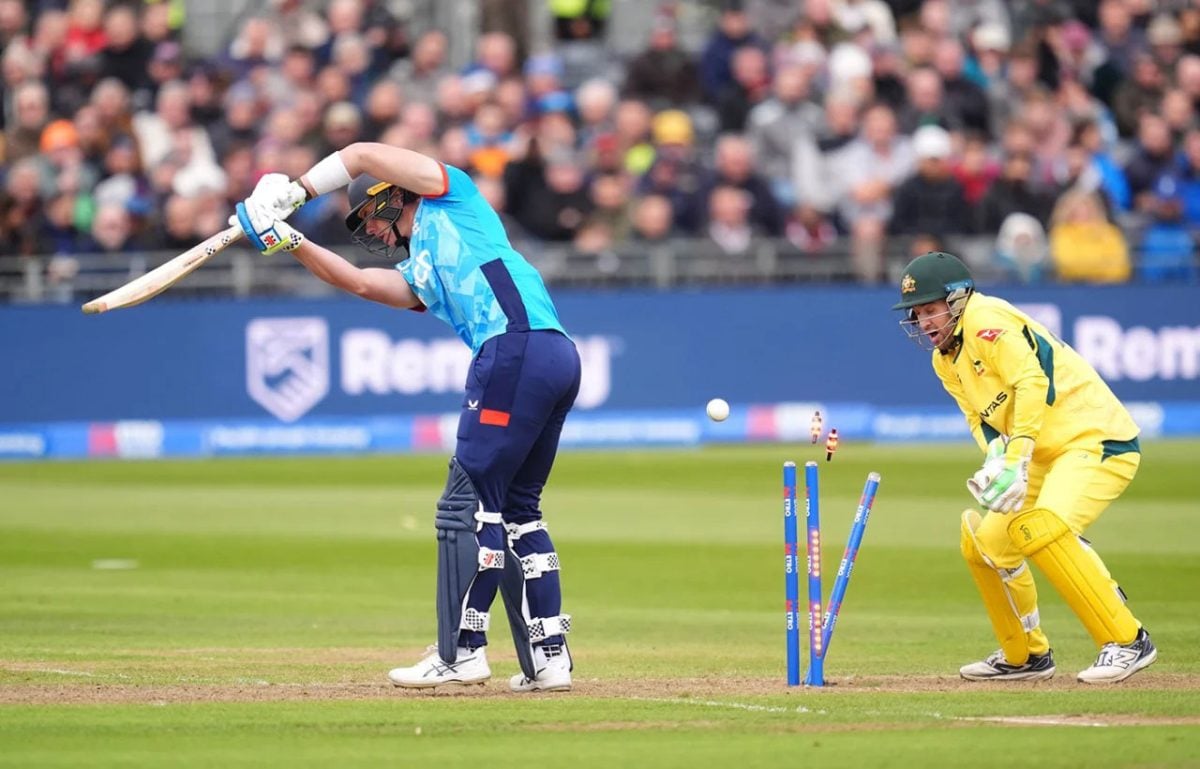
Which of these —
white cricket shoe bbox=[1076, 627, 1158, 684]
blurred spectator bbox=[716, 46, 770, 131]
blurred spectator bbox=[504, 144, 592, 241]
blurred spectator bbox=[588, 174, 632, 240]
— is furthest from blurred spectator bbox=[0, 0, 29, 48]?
white cricket shoe bbox=[1076, 627, 1158, 684]

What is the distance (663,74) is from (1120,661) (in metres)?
16.4

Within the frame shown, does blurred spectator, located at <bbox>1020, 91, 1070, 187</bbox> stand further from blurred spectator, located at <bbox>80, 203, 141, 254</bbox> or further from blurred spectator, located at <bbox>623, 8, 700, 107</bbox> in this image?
blurred spectator, located at <bbox>80, 203, 141, 254</bbox>

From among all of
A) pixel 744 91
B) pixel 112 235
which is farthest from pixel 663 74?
pixel 112 235

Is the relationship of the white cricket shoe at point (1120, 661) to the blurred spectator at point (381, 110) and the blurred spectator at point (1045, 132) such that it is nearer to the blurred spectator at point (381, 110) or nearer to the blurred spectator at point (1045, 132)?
the blurred spectator at point (1045, 132)

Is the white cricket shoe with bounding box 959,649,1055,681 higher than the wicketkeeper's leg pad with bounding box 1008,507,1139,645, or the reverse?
the wicketkeeper's leg pad with bounding box 1008,507,1139,645

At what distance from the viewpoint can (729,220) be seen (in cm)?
2258

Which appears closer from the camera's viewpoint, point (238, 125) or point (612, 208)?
point (612, 208)

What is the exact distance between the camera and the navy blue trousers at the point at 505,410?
8.54 m

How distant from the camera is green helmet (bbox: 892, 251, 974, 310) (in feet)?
29.4

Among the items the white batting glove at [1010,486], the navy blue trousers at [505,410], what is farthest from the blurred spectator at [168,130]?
the white batting glove at [1010,486]

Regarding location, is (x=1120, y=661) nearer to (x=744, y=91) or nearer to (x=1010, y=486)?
(x=1010, y=486)

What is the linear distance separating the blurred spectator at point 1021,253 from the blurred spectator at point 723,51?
12.9 ft

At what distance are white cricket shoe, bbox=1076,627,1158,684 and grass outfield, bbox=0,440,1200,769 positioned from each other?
0.08 metres

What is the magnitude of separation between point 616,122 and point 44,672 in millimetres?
15306
